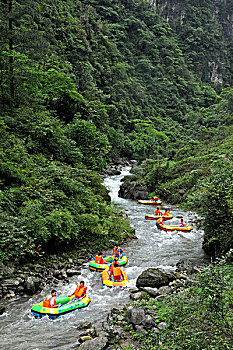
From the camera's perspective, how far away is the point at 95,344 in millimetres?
4816

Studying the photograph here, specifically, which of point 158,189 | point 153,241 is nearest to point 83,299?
point 153,241

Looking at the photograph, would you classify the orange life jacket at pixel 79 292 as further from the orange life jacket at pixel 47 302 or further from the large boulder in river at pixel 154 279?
the large boulder in river at pixel 154 279

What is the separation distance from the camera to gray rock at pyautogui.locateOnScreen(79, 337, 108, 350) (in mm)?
4750

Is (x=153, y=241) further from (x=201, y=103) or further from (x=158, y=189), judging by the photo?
(x=201, y=103)

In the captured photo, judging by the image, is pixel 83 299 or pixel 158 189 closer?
pixel 83 299

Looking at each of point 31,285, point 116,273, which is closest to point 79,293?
point 31,285

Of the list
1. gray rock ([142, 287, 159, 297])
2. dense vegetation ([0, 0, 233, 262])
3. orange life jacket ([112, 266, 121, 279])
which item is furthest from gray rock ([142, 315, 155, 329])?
dense vegetation ([0, 0, 233, 262])

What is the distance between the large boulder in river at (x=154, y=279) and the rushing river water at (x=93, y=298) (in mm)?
493

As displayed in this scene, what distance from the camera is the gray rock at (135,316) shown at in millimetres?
5402

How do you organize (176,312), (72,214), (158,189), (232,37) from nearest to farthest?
(176,312)
(72,214)
(158,189)
(232,37)

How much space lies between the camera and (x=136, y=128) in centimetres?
4434

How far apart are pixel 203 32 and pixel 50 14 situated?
51214mm

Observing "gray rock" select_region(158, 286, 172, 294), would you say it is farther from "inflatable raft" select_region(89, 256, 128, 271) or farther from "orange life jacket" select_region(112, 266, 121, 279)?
"inflatable raft" select_region(89, 256, 128, 271)

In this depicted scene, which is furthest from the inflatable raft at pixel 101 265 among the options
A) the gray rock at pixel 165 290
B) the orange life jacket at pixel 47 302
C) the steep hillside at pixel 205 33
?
the steep hillside at pixel 205 33
